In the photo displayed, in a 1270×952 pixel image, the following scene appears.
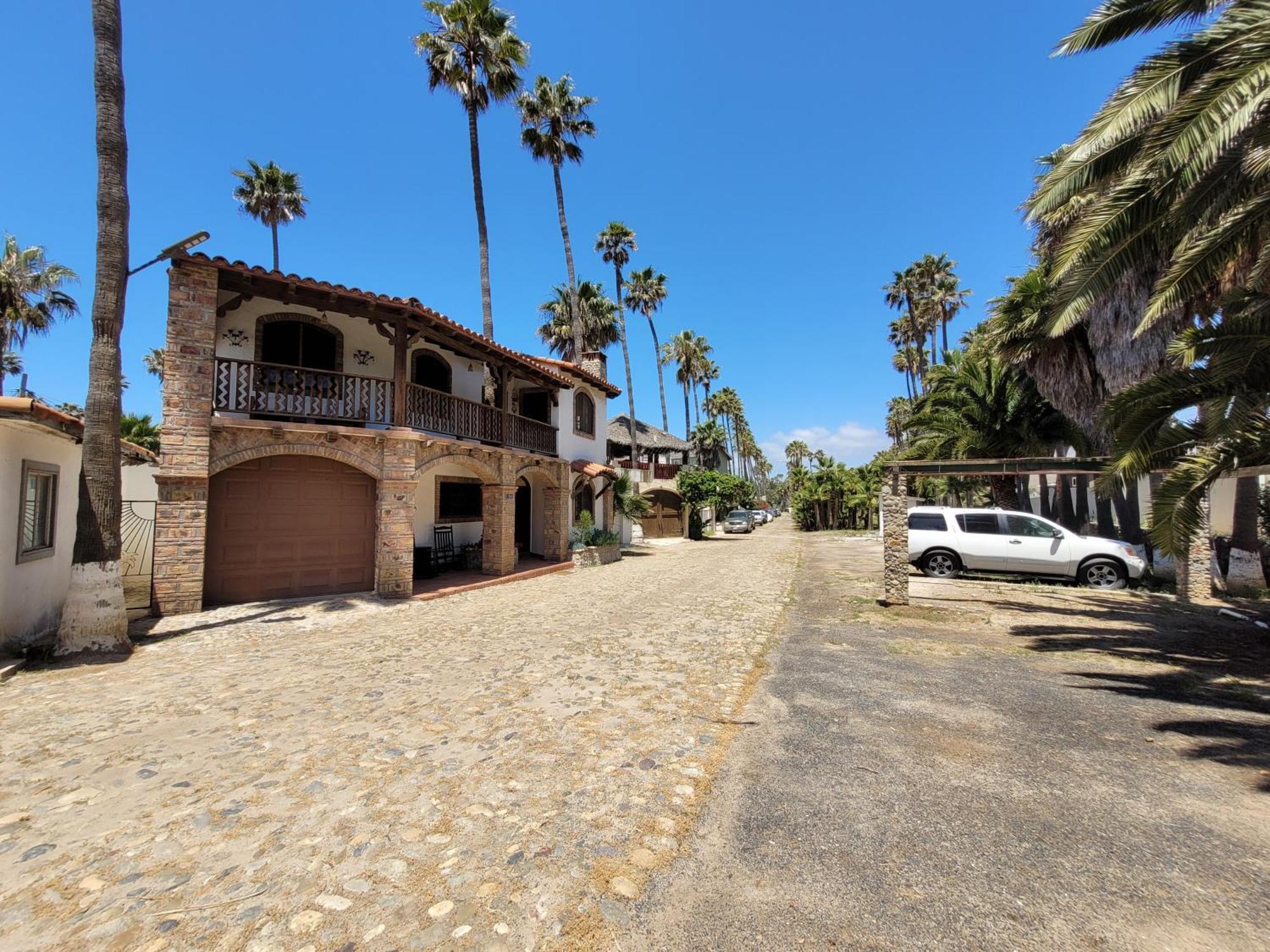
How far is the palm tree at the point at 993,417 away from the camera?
17641 mm

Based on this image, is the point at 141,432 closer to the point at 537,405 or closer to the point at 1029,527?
the point at 537,405

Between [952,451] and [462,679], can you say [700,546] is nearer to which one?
[952,451]

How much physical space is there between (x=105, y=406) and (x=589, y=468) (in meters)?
13.0

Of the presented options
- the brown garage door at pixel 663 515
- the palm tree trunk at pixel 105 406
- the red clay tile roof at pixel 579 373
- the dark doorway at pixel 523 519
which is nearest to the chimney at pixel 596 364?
the red clay tile roof at pixel 579 373

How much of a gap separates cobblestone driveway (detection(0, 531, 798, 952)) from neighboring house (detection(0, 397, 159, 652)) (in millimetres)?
1648

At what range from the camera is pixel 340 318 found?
12398 millimetres

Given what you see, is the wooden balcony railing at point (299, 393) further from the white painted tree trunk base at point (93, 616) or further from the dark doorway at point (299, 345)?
the white painted tree trunk base at point (93, 616)

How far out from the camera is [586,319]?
30688mm

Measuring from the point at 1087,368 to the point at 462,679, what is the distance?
650 inches

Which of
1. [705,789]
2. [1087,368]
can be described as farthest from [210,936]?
[1087,368]

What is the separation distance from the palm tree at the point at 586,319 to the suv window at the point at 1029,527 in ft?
73.5

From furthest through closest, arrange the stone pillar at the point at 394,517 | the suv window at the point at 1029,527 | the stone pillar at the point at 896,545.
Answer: the suv window at the point at 1029,527 < the stone pillar at the point at 394,517 < the stone pillar at the point at 896,545

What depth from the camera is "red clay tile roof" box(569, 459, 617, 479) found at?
1894 centimetres

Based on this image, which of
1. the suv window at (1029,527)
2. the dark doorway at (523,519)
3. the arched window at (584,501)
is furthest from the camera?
the arched window at (584,501)
